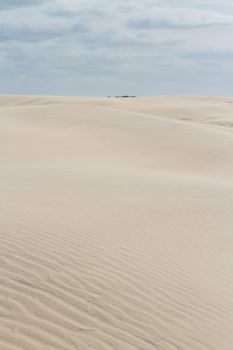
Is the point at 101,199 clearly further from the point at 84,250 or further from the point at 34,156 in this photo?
the point at 34,156

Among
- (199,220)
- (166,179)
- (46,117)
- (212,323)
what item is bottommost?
(46,117)

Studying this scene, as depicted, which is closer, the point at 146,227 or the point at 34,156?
the point at 146,227

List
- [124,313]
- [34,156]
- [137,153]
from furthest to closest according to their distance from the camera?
[137,153] < [34,156] < [124,313]

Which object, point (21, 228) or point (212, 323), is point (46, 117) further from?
point (212, 323)

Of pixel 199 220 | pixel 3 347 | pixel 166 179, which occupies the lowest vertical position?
pixel 166 179

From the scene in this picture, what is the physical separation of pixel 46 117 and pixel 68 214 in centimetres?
1975

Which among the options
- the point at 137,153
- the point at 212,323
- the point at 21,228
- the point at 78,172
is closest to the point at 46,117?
the point at 137,153

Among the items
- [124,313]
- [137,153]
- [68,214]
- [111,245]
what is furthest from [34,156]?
[124,313]

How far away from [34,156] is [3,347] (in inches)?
523

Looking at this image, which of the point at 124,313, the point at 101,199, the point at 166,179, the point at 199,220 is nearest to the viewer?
the point at 124,313

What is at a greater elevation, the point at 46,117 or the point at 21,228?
the point at 21,228

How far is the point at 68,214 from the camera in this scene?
7.90m

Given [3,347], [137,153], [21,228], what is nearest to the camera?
[3,347]

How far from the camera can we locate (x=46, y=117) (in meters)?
27.3
